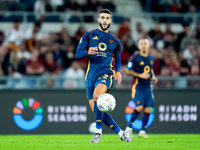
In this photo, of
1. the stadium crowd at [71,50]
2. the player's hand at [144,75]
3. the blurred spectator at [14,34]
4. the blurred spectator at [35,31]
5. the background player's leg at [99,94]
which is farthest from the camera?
the blurred spectator at [35,31]

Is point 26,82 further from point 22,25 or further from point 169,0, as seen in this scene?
point 169,0

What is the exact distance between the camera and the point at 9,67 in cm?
1375

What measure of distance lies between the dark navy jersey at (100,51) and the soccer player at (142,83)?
101 inches

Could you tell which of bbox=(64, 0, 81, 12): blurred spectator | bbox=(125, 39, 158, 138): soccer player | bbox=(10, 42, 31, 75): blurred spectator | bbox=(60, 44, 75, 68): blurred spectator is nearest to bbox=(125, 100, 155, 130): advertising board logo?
bbox=(125, 39, 158, 138): soccer player

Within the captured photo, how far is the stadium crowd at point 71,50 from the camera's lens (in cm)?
1388

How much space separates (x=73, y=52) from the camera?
15.0 m

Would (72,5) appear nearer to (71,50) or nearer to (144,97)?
(71,50)

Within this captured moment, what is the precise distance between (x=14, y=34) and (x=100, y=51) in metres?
7.35

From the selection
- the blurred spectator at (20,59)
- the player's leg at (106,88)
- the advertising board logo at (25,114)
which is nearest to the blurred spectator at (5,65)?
the blurred spectator at (20,59)

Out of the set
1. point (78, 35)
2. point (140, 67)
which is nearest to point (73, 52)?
point (78, 35)

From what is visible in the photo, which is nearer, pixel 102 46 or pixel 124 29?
pixel 102 46

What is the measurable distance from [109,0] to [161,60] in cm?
371

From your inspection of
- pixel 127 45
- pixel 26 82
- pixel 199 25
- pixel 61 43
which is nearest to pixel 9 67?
pixel 26 82

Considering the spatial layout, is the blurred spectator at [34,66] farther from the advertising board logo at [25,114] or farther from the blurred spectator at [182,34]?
the blurred spectator at [182,34]
